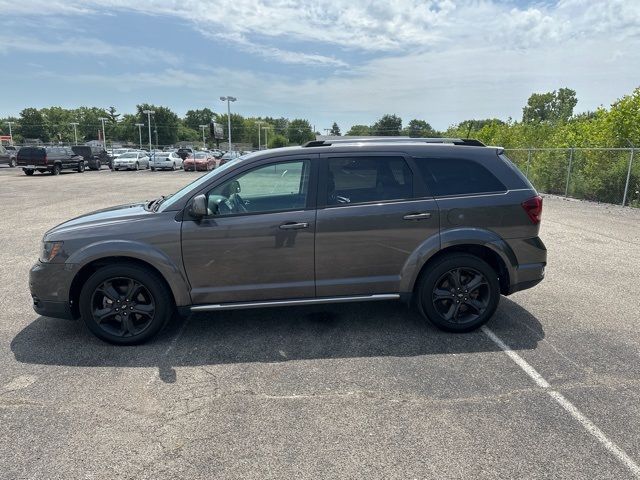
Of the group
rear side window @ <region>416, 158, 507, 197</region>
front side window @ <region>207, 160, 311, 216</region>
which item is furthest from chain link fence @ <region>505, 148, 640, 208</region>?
front side window @ <region>207, 160, 311, 216</region>

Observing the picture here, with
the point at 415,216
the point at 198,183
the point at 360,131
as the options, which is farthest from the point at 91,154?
the point at 360,131

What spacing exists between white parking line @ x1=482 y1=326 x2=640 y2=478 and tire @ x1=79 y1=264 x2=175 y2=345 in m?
3.11

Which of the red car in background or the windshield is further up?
the windshield

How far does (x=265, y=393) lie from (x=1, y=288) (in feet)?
14.5

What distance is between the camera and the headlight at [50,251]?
3781 mm

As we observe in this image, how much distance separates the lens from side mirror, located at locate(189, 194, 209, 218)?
3701 mm

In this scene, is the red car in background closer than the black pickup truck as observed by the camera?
No

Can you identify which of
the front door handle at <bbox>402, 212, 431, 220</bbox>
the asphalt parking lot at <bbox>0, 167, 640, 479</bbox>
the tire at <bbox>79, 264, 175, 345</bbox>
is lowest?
the asphalt parking lot at <bbox>0, 167, 640, 479</bbox>

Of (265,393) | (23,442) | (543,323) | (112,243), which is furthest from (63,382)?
(543,323)

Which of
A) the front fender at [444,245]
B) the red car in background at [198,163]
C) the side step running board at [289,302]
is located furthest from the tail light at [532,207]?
the red car in background at [198,163]

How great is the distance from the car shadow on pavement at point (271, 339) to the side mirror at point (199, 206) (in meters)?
1.23

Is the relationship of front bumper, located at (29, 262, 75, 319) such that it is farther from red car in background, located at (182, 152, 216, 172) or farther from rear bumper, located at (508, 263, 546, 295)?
red car in background, located at (182, 152, 216, 172)

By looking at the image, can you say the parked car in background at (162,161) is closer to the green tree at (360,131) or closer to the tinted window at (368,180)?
the green tree at (360,131)

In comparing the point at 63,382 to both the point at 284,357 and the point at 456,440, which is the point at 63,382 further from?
the point at 456,440
